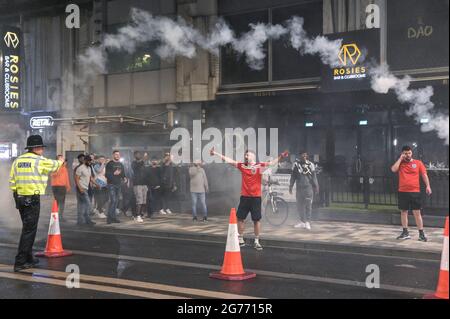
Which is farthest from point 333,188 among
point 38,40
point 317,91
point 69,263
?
point 38,40

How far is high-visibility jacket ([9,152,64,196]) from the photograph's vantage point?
702 cm

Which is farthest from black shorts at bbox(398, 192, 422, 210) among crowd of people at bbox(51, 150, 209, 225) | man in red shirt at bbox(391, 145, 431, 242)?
crowd of people at bbox(51, 150, 209, 225)

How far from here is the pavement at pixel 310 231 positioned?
8820mm

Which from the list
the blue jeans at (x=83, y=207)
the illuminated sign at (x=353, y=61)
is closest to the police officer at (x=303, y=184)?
the illuminated sign at (x=353, y=61)

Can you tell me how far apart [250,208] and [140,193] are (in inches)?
196

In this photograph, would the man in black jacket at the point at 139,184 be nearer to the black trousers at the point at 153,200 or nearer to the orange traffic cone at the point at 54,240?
the black trousers at the point at 153,200

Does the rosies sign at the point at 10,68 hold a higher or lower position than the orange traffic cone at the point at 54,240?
higher

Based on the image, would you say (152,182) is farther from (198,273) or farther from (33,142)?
(198,273)

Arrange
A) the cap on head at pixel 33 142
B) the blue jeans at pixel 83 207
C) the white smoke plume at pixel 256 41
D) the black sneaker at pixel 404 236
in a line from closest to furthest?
the cap on head at pixel 33 142 → the black sneaker at pixel 404 236 → the blue jeans at pixel 83 207 → the white smoke plume at pixel 256 41

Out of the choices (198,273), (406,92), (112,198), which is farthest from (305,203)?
(198,273)

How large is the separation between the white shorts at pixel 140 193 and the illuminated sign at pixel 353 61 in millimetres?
5737

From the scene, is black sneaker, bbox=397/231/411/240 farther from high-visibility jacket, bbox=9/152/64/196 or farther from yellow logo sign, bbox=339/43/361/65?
high-visibility jacket, bbox=9/152/64/196

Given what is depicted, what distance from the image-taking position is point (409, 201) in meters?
9.44
